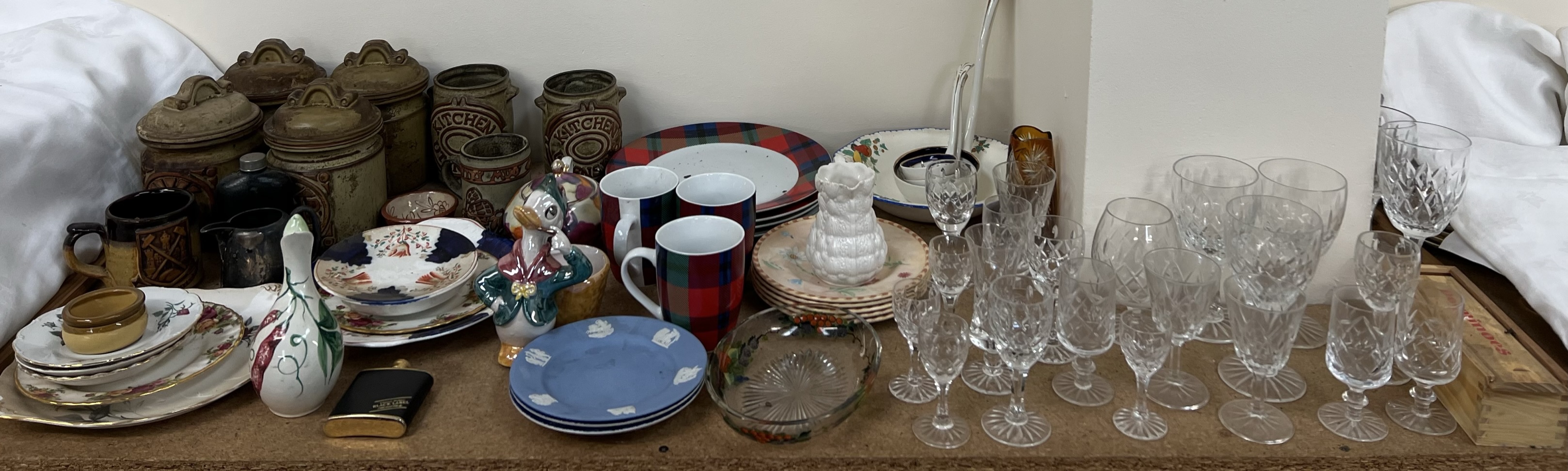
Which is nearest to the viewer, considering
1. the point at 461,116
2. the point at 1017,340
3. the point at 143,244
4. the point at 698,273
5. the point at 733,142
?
the point at 1017,340

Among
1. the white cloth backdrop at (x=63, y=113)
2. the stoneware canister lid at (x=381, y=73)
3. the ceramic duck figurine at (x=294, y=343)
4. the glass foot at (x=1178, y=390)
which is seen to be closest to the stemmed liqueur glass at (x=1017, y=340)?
the glass foot at (x=1178, y=390)

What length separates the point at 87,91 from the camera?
1277 millimetres

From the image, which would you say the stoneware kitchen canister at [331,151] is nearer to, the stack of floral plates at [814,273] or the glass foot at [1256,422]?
the stack of floral plates at [814,273]

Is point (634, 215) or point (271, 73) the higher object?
point (271, 73)

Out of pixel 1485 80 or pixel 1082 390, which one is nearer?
pixel 1082 390

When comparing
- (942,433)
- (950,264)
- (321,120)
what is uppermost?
(321,120)

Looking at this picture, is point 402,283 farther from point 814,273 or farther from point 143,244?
point 814,273

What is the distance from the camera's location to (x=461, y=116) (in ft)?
4.41

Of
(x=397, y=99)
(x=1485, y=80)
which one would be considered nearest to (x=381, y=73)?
(x=397, y=99)

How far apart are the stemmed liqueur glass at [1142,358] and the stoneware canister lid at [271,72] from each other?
97cm

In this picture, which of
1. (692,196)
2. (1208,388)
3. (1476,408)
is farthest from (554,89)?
(1476,408)

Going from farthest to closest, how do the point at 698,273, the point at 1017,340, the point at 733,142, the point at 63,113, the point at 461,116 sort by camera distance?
the point at 733,142, the point at 461,116, the point at 63,113, the point at 698,273, the point at 1017,340

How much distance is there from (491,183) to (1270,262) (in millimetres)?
803

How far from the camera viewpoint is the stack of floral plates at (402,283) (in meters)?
1.05
